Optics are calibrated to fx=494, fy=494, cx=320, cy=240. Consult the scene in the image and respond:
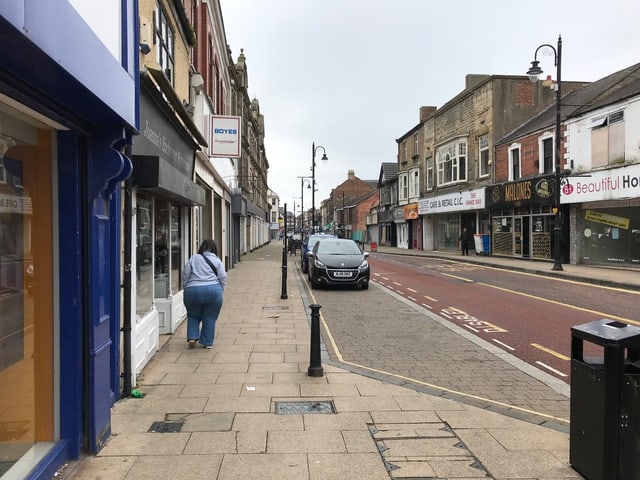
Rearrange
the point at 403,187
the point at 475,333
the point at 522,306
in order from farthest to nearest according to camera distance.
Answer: the point at 403,187 < the point at 522,306 < the point at 475,333

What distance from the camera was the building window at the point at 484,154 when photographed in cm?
3009

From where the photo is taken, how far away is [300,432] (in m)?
4.13

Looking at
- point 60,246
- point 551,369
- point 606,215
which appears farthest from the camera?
point 606,215

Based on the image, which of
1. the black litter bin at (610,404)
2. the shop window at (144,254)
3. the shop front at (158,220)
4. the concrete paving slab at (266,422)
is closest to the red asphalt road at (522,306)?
the black litter bin at (610,404)

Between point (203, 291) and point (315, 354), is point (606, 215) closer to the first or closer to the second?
point (315, 354)

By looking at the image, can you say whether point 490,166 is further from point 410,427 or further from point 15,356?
point 15,356

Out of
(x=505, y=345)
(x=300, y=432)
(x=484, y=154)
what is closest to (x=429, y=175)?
(x=484, y=154)

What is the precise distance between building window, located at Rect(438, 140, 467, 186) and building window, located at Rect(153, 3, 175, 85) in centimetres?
2642

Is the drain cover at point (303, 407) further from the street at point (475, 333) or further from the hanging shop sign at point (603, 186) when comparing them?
the hanging shop sign at point (603, 186)

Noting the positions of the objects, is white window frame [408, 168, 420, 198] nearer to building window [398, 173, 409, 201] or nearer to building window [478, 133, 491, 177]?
building window [398, 173, 409, 201]

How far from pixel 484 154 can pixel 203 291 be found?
27.3m

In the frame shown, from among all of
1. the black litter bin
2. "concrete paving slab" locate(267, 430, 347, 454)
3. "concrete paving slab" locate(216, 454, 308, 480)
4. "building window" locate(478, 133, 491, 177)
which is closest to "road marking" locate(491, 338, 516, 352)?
the black litter bin

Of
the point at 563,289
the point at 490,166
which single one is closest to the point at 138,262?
the point at 563,289

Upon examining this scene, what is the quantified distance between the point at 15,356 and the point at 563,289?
48.6 feet
